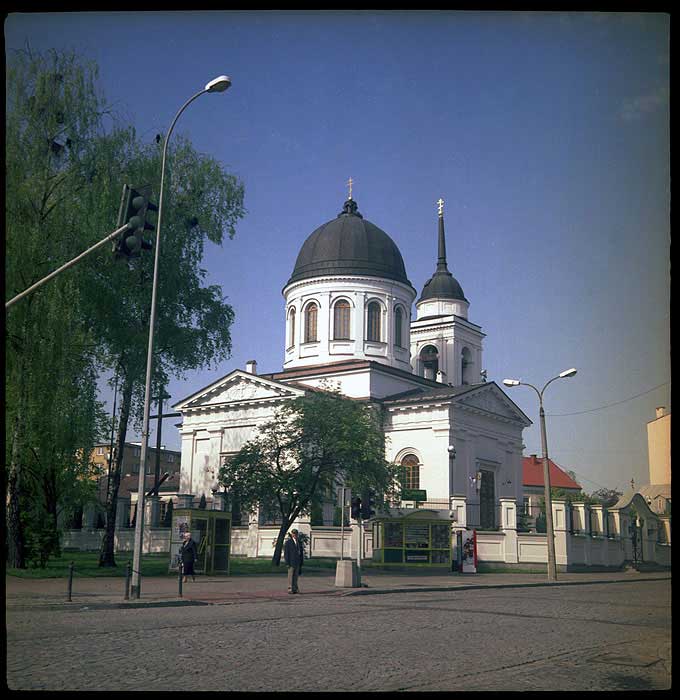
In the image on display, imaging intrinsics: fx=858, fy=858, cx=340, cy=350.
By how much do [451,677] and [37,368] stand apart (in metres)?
16.3

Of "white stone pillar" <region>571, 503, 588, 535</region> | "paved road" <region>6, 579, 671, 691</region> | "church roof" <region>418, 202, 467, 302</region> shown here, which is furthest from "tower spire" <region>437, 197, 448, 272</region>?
"paved road" <region>6, 579, 671, 691</region>

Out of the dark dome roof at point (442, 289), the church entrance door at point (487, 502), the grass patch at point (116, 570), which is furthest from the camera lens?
the dark dome roof at point (442, 289)

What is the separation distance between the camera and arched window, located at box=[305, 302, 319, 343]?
2063 inches

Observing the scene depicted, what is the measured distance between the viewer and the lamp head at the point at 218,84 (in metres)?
14.9

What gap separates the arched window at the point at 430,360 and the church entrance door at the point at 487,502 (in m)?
12.2

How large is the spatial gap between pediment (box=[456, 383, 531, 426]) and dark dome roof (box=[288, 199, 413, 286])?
8819mm

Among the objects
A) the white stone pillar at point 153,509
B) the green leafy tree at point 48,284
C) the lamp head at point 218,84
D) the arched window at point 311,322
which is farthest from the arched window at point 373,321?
the lamp head at point 218,84

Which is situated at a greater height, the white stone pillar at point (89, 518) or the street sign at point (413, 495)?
the street sign at point (413, 495)

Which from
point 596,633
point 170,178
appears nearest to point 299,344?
point 170,178

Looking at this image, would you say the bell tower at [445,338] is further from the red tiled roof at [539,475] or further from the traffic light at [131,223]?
the traffic light at [131,223]

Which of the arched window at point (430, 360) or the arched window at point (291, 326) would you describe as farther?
the arched window at point (430, 360)

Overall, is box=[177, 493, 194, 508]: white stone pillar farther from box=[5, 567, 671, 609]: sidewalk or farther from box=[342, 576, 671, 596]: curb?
box=[342, 576, 671, 596]: curb

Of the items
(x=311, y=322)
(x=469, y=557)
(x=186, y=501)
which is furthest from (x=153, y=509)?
(x=469, y=557)

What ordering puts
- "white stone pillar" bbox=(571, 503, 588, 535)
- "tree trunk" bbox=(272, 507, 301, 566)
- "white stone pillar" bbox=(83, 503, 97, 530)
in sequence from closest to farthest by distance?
"tree trunk" bbox=(272, 507, 301, 566) < "white stone pillar" bbox=(571, 503, 588, 535) < "white stone pillar" bbox=(83, 503, 97, 530)
